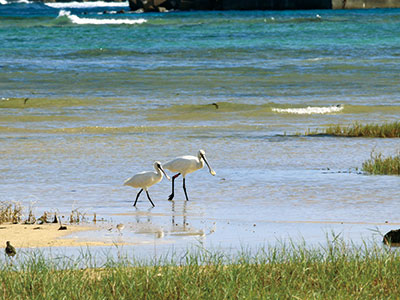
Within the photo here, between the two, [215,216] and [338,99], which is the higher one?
[215,216]

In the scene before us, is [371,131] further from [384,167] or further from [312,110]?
[312,110]

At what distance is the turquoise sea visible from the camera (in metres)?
9.39

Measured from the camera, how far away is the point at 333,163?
532 inches

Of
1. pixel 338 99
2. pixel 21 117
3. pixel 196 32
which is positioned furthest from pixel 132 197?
pixel 196 32

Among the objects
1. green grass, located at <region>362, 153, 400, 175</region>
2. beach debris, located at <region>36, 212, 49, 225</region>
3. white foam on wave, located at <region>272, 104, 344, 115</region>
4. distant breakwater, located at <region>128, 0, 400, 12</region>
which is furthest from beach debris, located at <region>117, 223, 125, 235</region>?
distant breakwater, located at <region>128, 0, 400, 12</region>

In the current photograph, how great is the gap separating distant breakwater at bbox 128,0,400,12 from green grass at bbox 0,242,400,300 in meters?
113

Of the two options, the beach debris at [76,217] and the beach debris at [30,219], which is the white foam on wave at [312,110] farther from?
the beach debris at [30,219]

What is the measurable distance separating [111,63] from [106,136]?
2216 centimetres

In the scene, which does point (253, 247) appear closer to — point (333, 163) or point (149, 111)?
point (333, 163)

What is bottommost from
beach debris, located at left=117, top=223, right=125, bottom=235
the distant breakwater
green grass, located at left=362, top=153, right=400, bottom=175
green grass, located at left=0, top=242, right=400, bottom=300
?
the distant breakwater

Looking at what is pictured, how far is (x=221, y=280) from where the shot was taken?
6.18 meters

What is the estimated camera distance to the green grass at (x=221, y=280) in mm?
5852

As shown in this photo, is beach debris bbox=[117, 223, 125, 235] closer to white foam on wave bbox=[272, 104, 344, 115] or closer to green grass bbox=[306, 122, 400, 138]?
green grass bbox=[306, 122, 400, 138]

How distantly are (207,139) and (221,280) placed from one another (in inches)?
426
